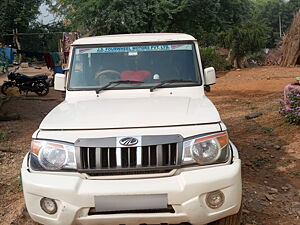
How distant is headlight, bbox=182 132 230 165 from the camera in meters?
2.80

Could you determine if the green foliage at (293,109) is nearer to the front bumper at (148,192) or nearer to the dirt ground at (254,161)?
the dirt ground at (254,161)

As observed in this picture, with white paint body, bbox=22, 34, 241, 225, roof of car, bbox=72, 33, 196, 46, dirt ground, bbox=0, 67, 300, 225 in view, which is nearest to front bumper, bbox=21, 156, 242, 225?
white paint body, bbox=22, 34, 241, 225

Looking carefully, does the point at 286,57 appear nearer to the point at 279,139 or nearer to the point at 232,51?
the point at 232,51

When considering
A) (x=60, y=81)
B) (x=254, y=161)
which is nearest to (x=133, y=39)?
(x=60, y=81)

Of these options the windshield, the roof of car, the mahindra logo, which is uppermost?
the roof of car

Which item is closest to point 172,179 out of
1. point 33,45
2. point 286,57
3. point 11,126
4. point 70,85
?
point 70,85

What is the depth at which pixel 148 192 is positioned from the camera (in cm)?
266

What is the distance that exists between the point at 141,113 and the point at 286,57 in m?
20.2

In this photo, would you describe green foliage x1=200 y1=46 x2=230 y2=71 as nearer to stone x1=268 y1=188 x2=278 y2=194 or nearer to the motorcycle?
the motorcycle

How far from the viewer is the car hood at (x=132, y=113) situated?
290 centimetres

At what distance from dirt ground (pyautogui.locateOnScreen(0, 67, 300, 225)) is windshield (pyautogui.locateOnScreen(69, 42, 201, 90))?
54.1 inches

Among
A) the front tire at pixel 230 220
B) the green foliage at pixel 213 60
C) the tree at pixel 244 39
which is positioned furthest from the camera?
the tree at pixel 244 39

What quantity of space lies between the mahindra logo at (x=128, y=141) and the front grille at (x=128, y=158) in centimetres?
3

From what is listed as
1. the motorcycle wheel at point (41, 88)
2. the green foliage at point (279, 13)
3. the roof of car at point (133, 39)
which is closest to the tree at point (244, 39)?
the motorcycle wheel at point (41, 88)
